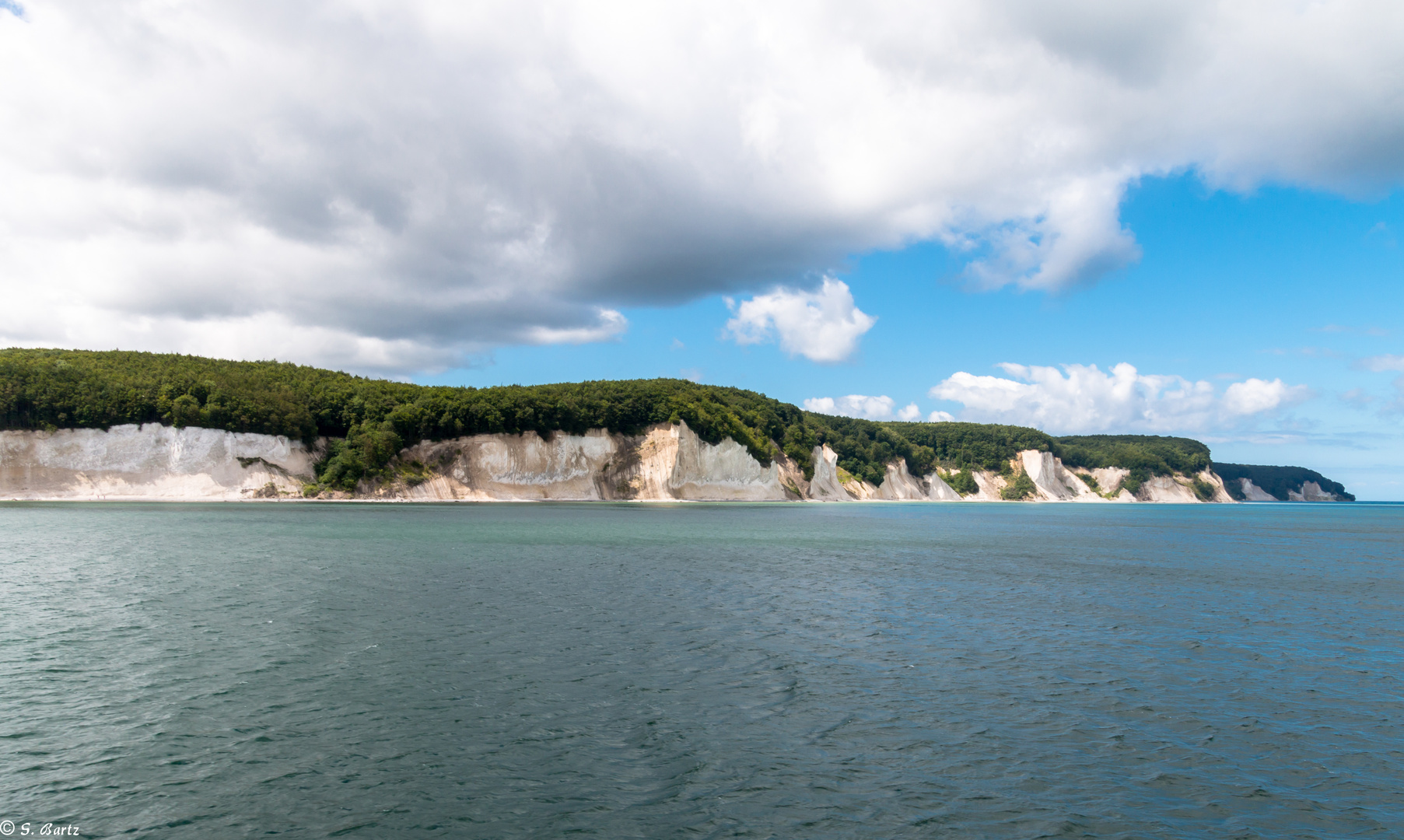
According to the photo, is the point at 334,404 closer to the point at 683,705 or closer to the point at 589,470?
the point at 589,470

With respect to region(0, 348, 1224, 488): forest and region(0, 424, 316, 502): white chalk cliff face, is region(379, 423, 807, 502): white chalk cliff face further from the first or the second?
region(0, 424, 316, 502): white chalk cliff face

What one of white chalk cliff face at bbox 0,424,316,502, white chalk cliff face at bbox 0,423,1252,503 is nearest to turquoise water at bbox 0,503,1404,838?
white chalk cliff face at bbox 0,424,316,502

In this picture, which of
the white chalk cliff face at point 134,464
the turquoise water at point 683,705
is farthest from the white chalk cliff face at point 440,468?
the turquoise water at point 683,705

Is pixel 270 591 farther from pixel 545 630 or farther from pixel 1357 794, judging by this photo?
pixel 1357 794

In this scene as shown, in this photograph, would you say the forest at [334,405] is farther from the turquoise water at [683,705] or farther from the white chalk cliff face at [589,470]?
the turquoise water at [683,705]

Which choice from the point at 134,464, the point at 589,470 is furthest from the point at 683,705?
the point at 589,470

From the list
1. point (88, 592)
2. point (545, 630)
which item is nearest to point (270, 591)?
point (88, 592)
